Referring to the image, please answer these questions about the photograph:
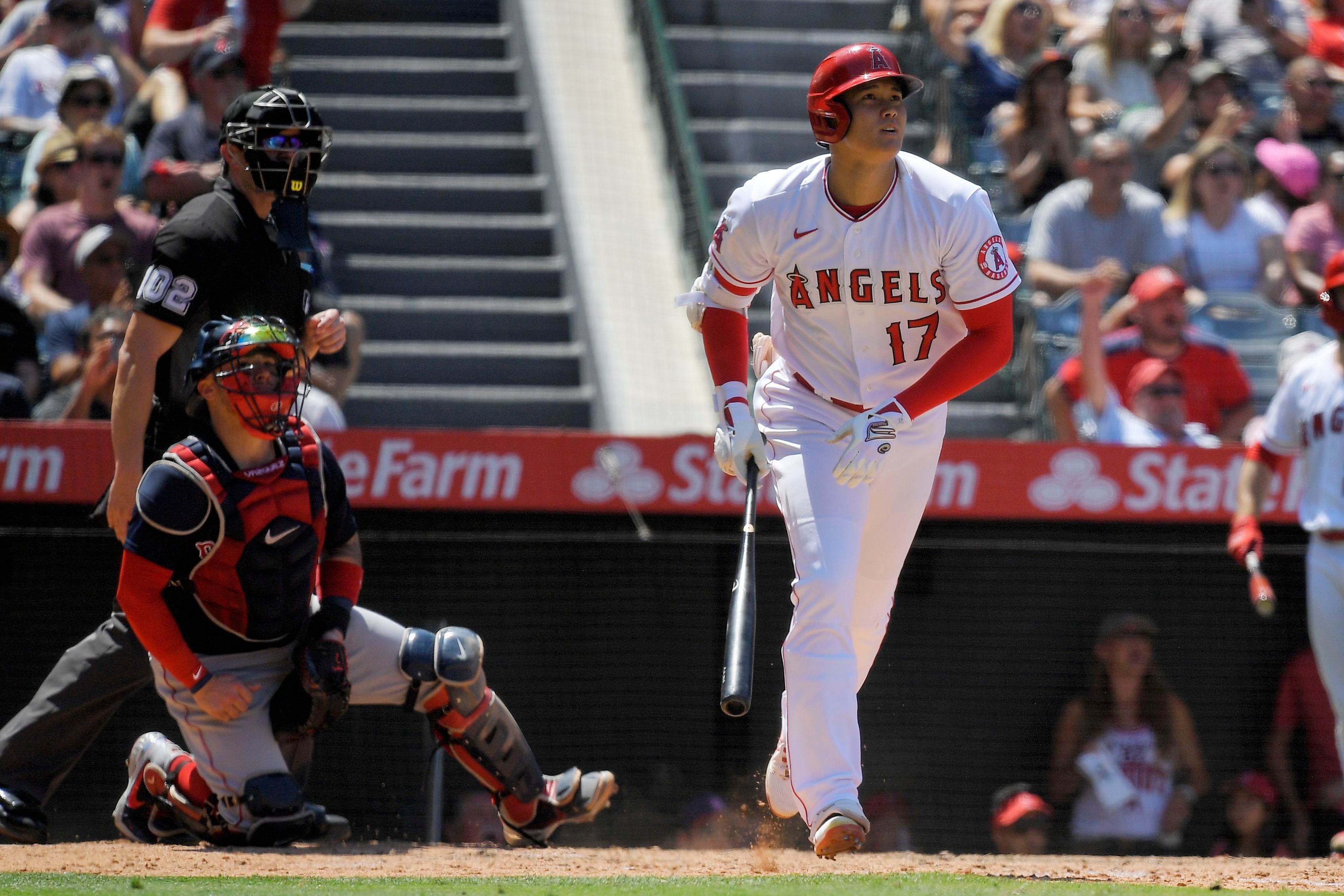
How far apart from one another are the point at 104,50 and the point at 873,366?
6316 mm

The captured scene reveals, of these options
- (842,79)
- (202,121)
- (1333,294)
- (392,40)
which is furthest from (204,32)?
(1333,294)

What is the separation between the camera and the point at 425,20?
10906 millimetres

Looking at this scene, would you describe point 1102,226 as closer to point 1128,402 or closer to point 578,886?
point 1128,402

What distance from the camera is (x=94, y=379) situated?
21.5 feet

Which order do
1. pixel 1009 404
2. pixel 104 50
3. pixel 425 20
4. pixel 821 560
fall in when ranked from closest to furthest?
pixel 821 560 < pixel 1009 404 < pixel 104 50 < pixel 425 20

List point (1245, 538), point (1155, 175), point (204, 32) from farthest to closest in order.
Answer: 1. point (1155, 175)
2. point (204, 32)
3. point (1245, 538)

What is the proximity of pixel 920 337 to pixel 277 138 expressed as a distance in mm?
1813

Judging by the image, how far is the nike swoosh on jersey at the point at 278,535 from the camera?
4453mm

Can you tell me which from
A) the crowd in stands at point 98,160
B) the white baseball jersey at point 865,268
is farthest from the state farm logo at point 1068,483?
the crowd in stands at point 98,160

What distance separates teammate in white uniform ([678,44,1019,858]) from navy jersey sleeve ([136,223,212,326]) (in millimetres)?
1365

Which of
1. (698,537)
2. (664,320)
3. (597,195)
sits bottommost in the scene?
(698,537)

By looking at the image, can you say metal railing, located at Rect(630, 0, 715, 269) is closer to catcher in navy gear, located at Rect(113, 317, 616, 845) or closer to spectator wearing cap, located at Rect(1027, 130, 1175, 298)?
spectator wearing cap, located at Rect(1027, 130, 1175, 298)

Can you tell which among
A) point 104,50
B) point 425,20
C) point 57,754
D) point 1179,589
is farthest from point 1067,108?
point 57,754

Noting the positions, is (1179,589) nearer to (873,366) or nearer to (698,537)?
(698,537)
